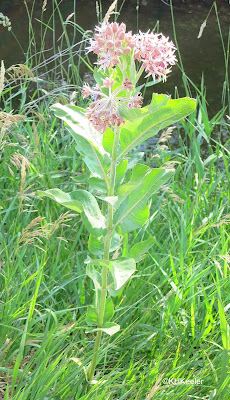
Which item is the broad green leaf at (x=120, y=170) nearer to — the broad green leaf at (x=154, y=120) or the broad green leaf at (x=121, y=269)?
the broad green leaf at (x=154, y=120)

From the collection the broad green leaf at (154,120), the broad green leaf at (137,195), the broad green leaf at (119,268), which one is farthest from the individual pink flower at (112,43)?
the broad green leaf at (119,268)

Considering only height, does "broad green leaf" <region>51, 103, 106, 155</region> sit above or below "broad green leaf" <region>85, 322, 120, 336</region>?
above

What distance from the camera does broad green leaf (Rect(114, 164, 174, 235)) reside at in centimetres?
106

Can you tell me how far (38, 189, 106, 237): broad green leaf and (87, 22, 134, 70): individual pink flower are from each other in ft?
0.94

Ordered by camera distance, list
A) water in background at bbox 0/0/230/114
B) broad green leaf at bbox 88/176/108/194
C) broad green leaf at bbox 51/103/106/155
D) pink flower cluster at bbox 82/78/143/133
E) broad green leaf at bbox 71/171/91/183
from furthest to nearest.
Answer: water in background at bbox 0/0/230/114 < broad green leaf at bbox 71/171/91/183 < broad green leaf at bbox 88/176/108/194 < broad green leaf at bbox 51/103/106/155 < pink flower cluster at bbox 82/78/143/133

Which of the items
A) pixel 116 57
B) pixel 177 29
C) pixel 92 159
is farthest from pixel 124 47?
pixel 177 29

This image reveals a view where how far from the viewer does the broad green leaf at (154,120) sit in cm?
99

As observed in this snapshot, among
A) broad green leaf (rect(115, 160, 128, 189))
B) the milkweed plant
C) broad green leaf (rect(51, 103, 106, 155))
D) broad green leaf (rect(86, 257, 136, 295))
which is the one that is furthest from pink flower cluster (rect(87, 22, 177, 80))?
broad green leaf (rect(86, 257, 136, 295))

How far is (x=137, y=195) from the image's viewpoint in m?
1.09

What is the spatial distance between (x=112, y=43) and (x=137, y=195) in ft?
1.09

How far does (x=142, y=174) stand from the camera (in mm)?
1067

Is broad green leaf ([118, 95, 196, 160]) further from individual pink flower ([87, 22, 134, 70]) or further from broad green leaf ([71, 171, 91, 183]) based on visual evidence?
broad green leaf ([71, 171, 91, 183])

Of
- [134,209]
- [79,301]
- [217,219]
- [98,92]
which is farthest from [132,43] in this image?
[217,219]

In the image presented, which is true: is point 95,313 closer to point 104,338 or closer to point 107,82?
point 104,338
